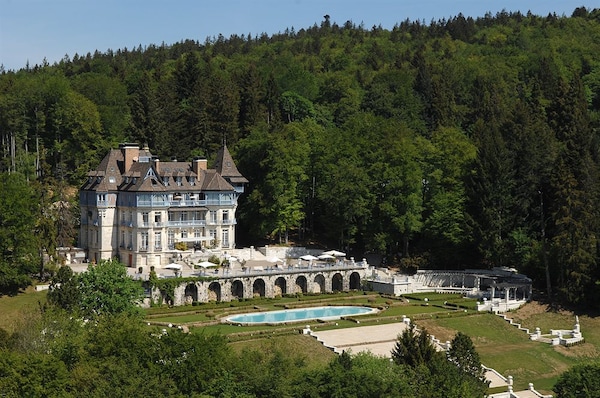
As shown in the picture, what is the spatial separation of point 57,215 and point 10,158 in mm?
22448

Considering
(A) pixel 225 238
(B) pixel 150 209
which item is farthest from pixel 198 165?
(B) pixel 150 209

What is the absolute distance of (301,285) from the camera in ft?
249

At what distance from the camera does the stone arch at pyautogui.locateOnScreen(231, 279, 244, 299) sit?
236ft

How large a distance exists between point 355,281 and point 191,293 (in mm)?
15022

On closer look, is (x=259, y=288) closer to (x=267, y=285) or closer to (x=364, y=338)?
(x=267, y=285)

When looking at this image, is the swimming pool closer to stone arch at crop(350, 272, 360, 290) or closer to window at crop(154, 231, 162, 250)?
stone arch at crop(350, 272, 360, 290)

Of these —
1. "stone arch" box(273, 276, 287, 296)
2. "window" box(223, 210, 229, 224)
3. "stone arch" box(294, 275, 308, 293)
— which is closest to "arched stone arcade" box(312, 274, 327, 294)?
"stone arch" box(294, 275, 308, 293)

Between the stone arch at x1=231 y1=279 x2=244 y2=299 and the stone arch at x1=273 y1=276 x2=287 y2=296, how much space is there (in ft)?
10.3

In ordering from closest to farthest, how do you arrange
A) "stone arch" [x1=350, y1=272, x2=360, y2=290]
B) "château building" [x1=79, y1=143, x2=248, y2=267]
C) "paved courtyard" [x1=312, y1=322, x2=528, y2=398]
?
"paved courtyard" [x1=312, y1=322, x2=528, y2=398]
"château building" [x1=79, y1=143, x2=248, y2=267]
"stone arch" [x1=350, y1=272, x2=360, y2=290]

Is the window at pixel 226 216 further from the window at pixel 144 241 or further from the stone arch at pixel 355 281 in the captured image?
the stone arch at pixel 355 281

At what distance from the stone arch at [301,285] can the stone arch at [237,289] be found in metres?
5.25

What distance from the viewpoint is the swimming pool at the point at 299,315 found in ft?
209

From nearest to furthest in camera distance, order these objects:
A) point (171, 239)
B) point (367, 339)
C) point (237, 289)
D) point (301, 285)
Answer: point (367, 339) < point (237, 289) < point (301, 285) < point (171, 239)

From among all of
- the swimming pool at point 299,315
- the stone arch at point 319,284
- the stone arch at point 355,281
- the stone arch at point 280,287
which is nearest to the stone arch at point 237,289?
the stone arch at point 280,287
